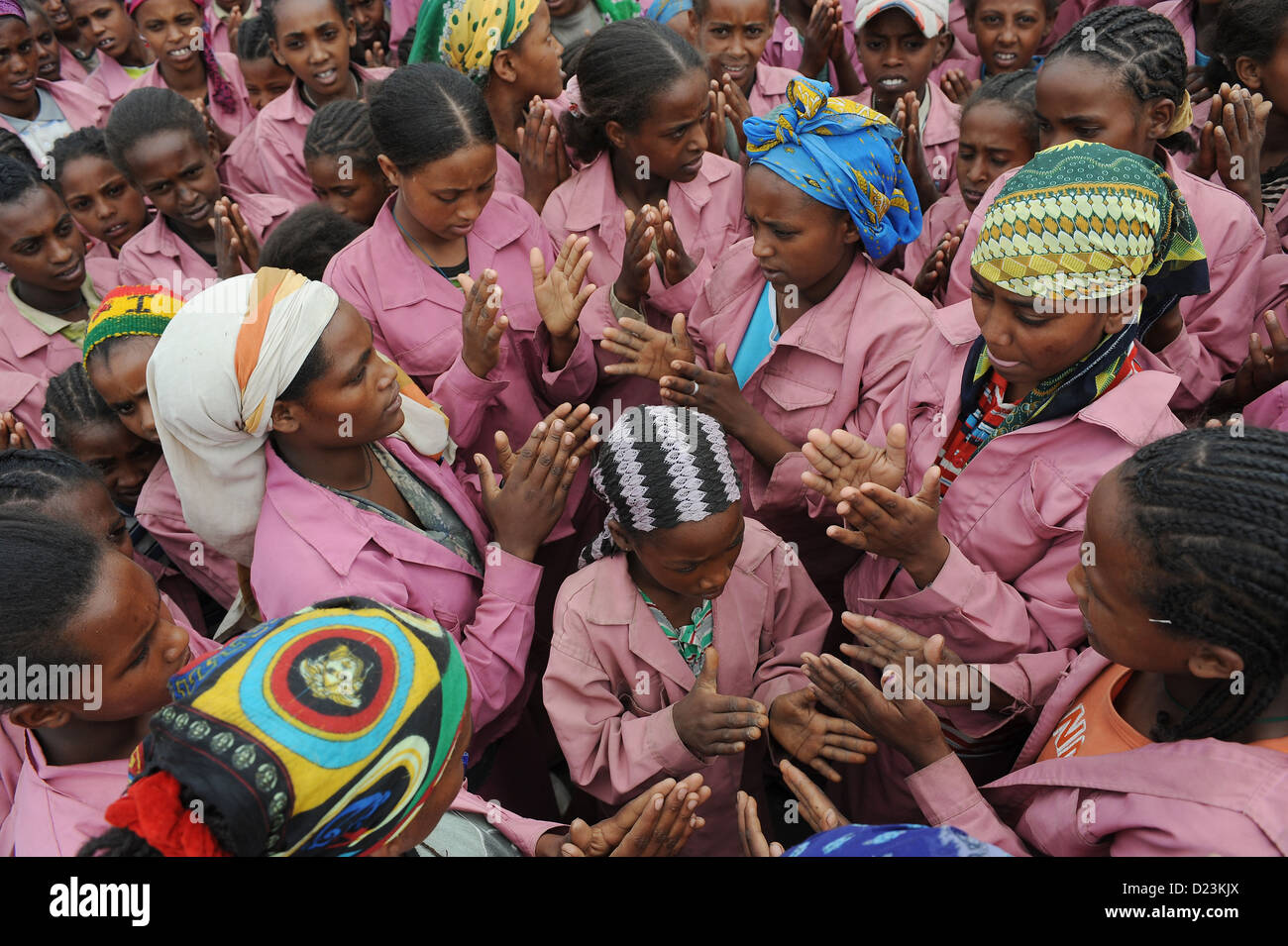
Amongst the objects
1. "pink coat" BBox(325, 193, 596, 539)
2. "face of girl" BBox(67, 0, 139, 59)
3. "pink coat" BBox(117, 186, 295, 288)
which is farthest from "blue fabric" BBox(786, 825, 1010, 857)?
"face of girl" BBox(67, 0, 139, 59)

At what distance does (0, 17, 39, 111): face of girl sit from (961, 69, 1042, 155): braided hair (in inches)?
220

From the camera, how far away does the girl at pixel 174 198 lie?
4.25m

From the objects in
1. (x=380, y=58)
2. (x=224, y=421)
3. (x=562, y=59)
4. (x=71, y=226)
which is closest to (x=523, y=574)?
(x=224, y=421)

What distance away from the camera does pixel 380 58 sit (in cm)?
688

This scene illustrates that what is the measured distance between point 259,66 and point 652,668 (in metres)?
5.07

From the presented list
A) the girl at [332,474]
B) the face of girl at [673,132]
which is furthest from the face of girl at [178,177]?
the girl at [332,474]

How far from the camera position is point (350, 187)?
411 centimetres

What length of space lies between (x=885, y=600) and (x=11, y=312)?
152 inches

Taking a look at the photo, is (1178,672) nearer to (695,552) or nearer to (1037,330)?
(1037,330)

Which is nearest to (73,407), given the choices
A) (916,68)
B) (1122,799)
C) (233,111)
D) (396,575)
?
(396,575)

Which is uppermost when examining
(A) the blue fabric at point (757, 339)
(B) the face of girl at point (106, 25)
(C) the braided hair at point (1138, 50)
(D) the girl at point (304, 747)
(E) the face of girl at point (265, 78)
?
(C) the braided hair at point (1138, 50)

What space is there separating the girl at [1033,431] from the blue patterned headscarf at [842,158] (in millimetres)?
560

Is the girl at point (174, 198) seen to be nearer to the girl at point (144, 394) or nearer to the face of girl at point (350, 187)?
the face of girl at point (350, 187)

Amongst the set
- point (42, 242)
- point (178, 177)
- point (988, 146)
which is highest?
point (988, 146)
